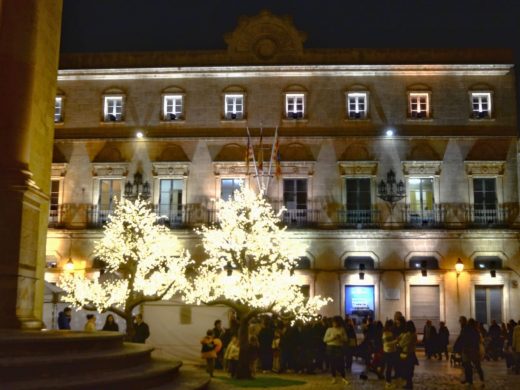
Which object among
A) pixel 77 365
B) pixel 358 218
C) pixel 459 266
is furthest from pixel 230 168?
pixel 77 365

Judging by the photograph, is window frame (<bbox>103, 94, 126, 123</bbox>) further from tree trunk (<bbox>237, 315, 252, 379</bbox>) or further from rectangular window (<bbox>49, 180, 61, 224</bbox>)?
tree trunk (<bbox>237, 315, 252, 379</bbox>)

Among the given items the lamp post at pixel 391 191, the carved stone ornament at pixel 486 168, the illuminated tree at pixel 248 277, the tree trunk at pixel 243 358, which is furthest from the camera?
the carved stone ornament at pixel 486 168

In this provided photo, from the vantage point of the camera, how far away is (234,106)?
32.5 metres

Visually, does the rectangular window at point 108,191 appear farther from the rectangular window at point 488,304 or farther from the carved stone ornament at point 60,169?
the rectangular window at point 488,304

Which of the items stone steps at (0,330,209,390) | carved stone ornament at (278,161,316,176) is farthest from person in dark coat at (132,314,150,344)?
carved stone ornament at (278,161,316,176)

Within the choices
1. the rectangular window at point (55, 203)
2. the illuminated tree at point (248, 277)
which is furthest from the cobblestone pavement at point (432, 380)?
the rectangular window at point (55, 203)

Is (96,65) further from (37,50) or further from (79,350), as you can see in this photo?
(79,350)

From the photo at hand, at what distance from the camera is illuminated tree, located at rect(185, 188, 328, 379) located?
18.0 meters

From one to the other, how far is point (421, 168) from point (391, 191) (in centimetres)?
165

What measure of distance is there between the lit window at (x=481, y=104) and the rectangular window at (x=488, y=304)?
728cm

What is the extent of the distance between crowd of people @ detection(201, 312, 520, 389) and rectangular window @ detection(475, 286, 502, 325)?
617 cm

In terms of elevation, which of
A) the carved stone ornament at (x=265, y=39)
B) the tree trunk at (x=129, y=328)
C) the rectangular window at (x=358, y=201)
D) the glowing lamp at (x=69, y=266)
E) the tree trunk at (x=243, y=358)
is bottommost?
the tree trunk at (x=243, y=358)

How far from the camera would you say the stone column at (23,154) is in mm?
10766

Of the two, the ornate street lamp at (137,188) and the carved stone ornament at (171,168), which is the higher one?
the carved stone ornament at (171,168)
